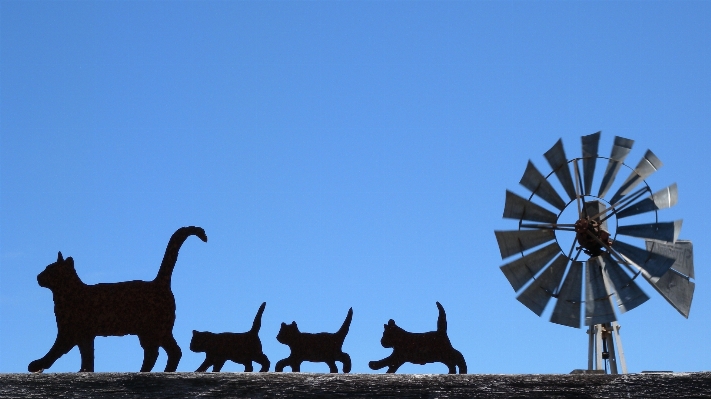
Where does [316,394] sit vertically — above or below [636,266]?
below

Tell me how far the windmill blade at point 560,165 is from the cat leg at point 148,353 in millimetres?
7095

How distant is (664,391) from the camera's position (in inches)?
200

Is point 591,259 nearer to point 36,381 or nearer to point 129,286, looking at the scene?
point 129,286

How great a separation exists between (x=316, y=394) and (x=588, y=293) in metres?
7.48

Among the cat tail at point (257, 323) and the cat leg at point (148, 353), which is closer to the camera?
the cat leg at point (148, 353)

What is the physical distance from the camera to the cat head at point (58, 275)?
7648 millimetres

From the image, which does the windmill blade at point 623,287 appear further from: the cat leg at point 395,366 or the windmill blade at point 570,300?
the cat leg at point 395,366

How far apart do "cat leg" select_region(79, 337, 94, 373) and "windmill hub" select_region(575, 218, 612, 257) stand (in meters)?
7.34

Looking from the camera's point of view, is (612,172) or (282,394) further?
(612,172)

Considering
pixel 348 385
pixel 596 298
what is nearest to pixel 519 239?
pixel 596 298

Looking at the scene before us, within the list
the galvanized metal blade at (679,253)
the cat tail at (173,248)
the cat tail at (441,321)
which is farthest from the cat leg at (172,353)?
the galvanized metal blade at (679,253)

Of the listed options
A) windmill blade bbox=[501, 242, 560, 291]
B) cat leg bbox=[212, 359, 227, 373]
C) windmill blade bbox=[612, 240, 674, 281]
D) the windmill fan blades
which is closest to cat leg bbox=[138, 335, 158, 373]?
cat leg bbox=[212, 359, 227, 373]

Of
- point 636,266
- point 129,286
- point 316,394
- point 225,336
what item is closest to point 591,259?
point 636,266

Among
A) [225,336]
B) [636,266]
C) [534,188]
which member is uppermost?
[534,188]
